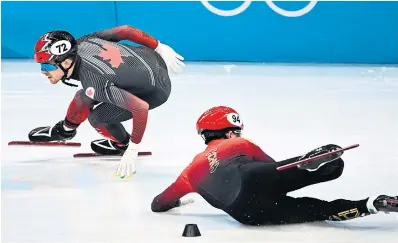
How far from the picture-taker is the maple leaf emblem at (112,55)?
21.1ft

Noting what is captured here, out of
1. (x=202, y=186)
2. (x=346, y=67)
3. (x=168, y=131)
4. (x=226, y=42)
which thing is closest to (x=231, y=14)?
(x=226, y=42)

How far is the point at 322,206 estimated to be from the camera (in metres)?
4.85

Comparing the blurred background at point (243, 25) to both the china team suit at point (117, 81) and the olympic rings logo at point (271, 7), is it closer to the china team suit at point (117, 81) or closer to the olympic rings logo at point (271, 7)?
the olympic rings logo at point (271, 7)

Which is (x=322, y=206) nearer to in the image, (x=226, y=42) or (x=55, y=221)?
(x=55, y=221)

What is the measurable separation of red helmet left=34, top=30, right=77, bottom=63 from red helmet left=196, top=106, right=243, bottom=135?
1.39m

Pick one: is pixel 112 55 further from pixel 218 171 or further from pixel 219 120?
pixel 218 171

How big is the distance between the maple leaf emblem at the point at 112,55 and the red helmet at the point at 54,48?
0.87ft

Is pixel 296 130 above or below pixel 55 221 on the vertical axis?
above

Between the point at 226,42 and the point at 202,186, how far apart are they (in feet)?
22.7

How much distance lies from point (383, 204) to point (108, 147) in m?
2.88

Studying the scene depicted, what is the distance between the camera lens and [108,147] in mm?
7109

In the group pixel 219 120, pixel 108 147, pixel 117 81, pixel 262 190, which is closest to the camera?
pixel 262 190

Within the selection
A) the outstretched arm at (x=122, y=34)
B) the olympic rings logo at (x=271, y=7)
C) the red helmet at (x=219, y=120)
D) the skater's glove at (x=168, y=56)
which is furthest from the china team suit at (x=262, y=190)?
the olympic rings logo at (x=271, y=7)

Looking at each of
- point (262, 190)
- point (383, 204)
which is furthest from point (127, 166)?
point (383, 204)
